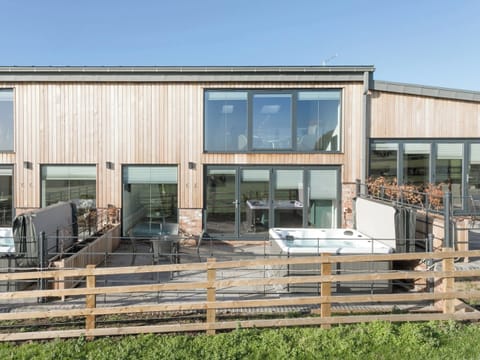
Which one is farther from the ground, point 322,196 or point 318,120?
point 318,120

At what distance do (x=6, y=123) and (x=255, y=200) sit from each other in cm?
766

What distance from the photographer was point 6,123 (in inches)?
367

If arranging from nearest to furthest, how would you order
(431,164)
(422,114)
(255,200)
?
(255,200), (422,114), (431,164)

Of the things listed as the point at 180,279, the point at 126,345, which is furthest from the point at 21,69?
the point at 126,345

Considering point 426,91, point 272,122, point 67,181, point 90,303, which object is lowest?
point 90,303

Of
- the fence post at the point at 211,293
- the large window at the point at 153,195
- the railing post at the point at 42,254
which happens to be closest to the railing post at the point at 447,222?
the fence post at the point at 211,293

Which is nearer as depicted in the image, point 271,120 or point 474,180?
point 271,120

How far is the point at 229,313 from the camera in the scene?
4512mm

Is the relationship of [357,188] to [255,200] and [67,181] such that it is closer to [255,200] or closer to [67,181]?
[255,200]

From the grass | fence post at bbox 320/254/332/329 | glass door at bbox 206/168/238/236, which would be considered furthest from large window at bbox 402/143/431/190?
fence post at bbox 320/254/332/329

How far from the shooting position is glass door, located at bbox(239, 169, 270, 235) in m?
9.28

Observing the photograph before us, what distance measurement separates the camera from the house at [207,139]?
9.27m

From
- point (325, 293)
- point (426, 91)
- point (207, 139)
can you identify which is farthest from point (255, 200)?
point (426, 91)

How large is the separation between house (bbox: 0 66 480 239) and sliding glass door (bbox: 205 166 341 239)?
0.03 meters
